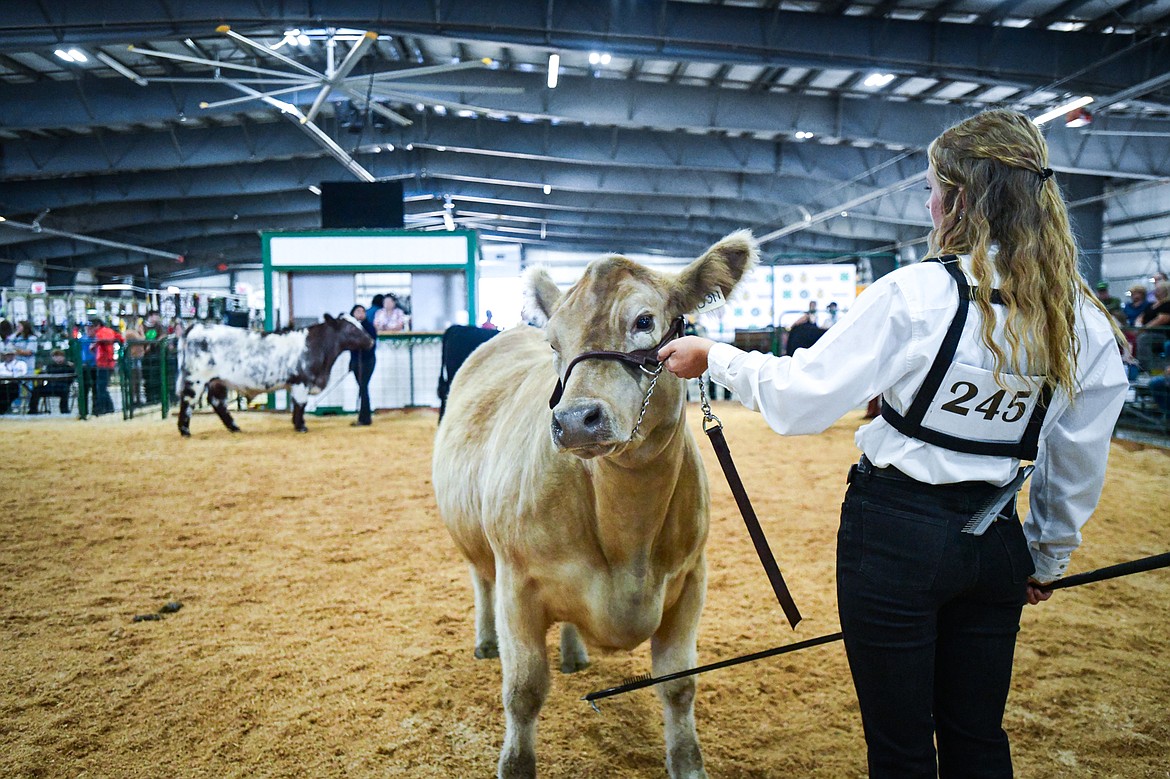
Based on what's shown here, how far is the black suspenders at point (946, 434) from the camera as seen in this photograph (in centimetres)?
123

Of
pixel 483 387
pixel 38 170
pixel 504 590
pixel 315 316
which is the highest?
pixel 38 170

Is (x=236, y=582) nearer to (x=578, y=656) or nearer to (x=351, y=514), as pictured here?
(x=351, y=514)

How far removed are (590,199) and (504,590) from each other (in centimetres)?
2212

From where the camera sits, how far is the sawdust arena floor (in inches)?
91.9

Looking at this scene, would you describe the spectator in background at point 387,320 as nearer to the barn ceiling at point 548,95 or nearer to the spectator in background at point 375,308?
the spectator in background at point 375,308

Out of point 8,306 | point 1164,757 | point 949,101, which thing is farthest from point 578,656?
point 8,306

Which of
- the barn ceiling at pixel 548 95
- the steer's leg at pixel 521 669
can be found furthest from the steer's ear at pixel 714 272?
the barn ceiling at pixel 548 95

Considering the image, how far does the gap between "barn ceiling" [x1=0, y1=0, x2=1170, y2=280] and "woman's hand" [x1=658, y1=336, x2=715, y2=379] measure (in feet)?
22.1

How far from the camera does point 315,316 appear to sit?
13547 mm

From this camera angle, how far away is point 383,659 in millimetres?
3016

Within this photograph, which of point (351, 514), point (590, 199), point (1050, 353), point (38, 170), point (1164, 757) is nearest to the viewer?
point (1050, 353)

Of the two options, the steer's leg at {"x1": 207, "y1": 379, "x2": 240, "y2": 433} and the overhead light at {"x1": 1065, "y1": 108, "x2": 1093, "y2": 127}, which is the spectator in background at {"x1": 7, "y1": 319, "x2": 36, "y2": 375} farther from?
the overhead light at {"x1": 1065, "y1": 108, "x2": 1093, "y2": 127}

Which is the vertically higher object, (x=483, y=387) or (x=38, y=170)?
(x=38, y=170)

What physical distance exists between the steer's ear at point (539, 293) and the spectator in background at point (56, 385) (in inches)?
516
